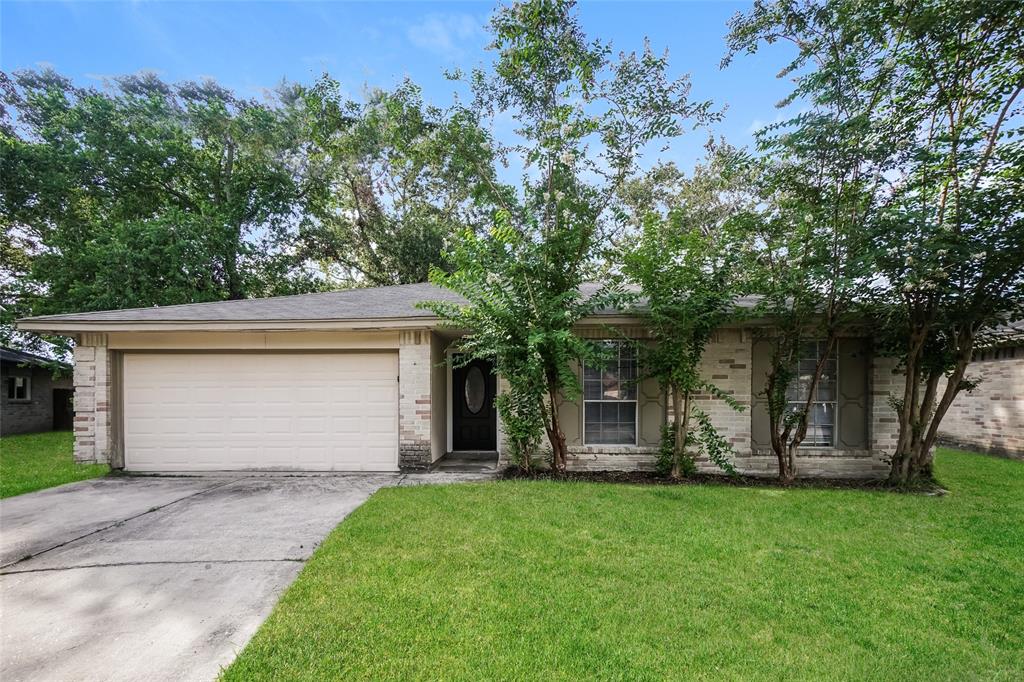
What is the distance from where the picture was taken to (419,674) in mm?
2219

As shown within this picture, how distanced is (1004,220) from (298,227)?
2028 cm

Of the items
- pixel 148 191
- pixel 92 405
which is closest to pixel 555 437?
pixel 92 405

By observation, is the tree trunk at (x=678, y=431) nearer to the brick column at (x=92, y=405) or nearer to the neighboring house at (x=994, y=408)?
the neighboring house at (x=994, y=408)

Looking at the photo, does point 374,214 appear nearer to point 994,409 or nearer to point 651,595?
point 651,595

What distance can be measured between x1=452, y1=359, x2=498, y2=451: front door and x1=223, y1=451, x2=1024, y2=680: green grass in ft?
11.4

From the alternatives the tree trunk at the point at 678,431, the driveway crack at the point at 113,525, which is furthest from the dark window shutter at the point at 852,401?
the driveway crack at the point at 113,525

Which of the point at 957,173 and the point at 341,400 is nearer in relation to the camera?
the point at 957,173

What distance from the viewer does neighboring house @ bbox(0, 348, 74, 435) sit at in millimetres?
13547

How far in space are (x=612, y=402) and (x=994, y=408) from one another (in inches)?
367

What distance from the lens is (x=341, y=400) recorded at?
6.91 metres

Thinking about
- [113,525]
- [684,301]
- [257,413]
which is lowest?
[113,525]

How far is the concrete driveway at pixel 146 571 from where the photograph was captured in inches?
96.0

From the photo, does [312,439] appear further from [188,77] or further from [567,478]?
[188,77]

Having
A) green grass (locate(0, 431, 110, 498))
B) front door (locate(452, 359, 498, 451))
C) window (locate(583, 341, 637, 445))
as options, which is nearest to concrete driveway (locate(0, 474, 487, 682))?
green grass (locate(0, 431, 110, 498))
